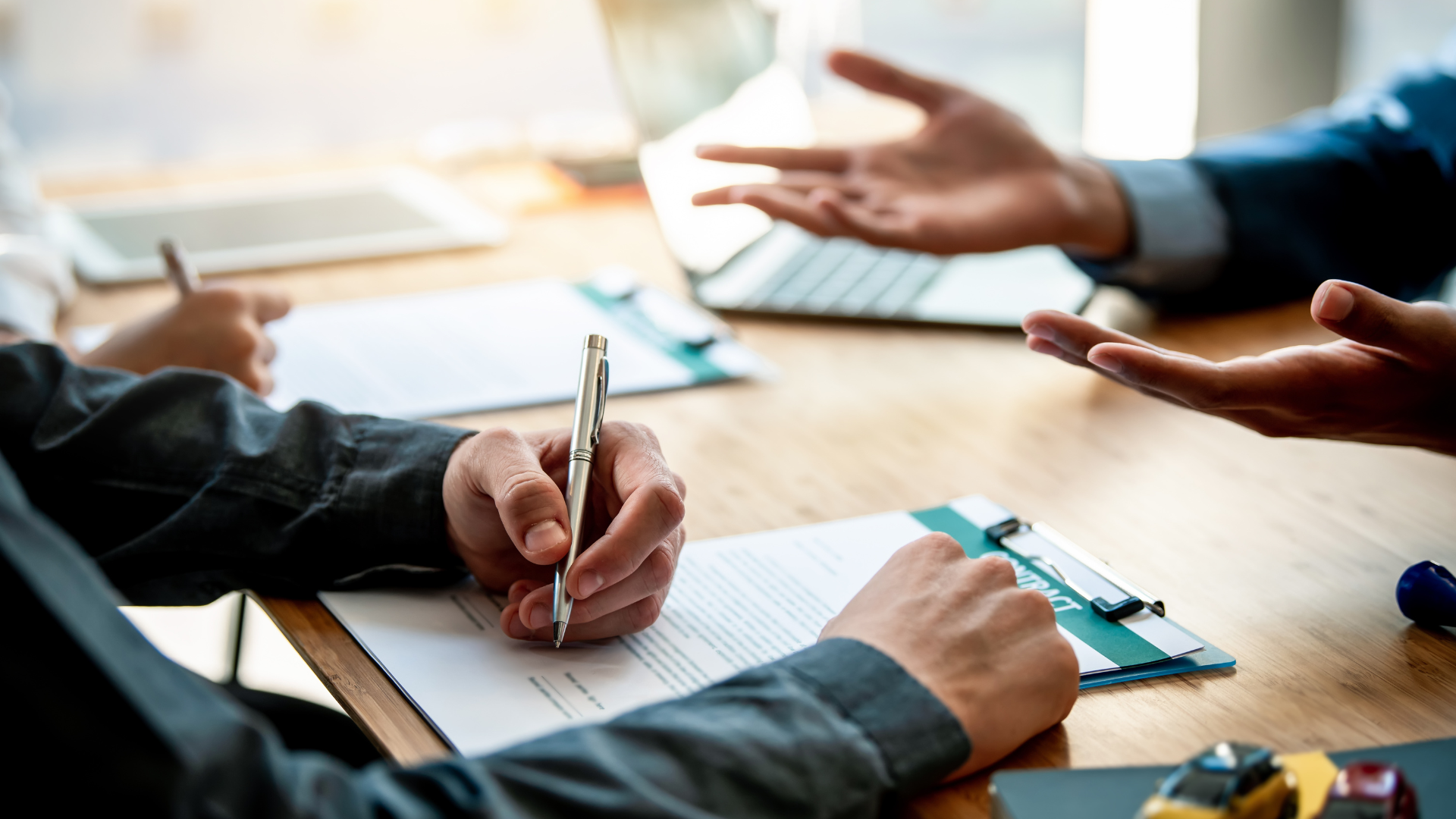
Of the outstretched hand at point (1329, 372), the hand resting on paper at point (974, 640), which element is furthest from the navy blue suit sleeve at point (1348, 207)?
the hand resting on paper at point (974, 640)

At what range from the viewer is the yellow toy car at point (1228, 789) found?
0.41m

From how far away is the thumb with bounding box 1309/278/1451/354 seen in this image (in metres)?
0.62

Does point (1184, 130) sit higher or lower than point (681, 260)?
lower

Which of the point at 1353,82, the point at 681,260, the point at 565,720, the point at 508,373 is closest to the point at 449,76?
the point at 681,260

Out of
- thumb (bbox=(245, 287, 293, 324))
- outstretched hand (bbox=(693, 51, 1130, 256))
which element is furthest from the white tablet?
outstretched hand (bbox=(693, 51, 1130, 256))

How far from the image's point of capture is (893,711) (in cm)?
49

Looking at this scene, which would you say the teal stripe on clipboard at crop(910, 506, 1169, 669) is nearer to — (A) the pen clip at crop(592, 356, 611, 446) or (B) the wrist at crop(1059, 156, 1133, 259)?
(A) the pen clip at crop(592, 356, 611, 446)

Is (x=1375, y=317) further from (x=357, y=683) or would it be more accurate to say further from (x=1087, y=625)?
(x=357, y=683)

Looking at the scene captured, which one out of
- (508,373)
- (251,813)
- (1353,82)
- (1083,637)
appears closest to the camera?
(251,813)

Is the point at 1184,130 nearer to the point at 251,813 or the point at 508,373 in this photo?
the point at 508,373

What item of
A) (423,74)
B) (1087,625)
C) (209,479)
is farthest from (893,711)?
(423,74)

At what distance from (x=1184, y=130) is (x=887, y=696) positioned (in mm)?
2115

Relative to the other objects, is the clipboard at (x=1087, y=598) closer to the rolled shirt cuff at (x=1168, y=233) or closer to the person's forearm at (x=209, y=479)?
the person's forearm at (x=209, y=479)

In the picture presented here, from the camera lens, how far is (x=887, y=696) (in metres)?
0.49
